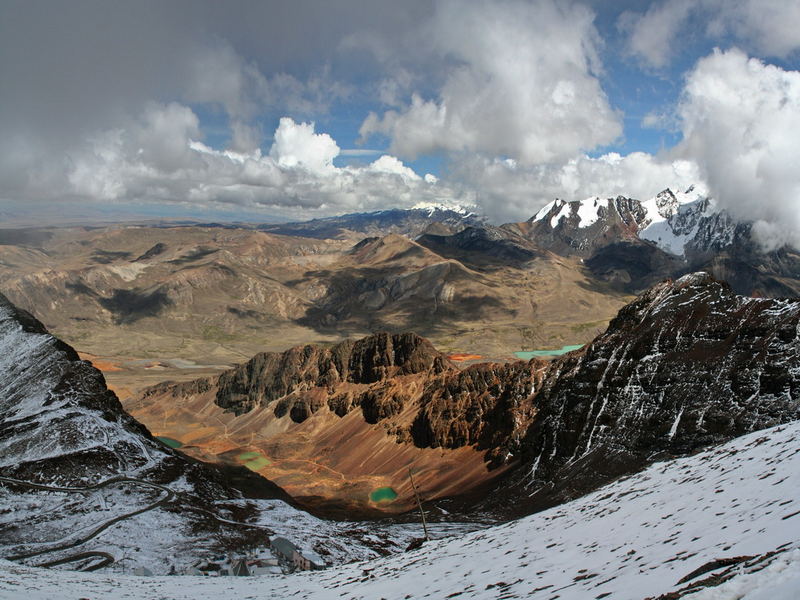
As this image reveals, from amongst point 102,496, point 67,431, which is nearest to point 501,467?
point 102,496

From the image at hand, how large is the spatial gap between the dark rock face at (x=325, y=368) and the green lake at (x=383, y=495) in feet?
120

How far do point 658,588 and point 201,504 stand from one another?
2208 inches

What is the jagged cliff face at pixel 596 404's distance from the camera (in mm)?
47875

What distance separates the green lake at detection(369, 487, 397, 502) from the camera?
87812mm

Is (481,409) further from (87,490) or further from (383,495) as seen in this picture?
(87,490)

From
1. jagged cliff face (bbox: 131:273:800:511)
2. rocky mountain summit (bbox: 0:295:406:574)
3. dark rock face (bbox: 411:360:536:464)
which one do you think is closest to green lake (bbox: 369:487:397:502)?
jagged cliff face (bbox: 131:273:800:511)

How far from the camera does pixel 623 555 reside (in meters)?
17.6

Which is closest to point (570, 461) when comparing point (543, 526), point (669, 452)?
point (669, 452)

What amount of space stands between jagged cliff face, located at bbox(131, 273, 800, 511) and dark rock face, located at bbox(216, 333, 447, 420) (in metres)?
8.45

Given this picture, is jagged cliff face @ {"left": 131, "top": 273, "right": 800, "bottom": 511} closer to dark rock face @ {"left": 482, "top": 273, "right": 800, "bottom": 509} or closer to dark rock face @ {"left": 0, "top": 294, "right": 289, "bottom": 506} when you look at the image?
dark rock face @ {"left": 482, "top": 273, "right": 800, "bottom": 509}

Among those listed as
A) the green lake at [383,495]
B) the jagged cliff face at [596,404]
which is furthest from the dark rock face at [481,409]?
the green lake at [383,495]

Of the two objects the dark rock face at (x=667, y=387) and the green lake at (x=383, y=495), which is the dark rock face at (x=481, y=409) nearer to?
the green lake at (x=383, y=495)

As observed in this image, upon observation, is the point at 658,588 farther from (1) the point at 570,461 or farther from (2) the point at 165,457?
(2) the point at 165,457

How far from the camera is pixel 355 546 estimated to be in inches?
2030
